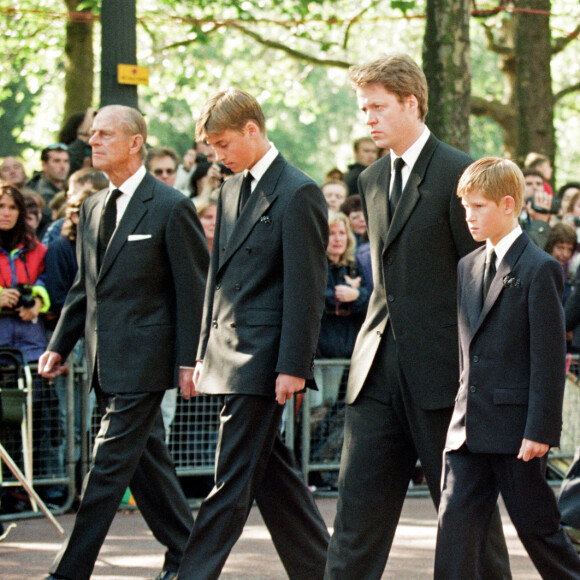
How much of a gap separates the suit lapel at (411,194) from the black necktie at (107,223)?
174 centimetres

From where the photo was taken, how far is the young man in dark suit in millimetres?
5160

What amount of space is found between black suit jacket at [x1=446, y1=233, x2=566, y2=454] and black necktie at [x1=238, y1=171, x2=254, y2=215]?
4.13ft

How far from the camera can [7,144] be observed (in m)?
39.5

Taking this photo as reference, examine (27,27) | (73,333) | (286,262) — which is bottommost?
(73,333)

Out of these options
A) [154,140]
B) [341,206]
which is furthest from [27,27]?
[154,140]

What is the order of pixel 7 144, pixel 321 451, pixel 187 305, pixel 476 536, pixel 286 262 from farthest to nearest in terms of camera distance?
pixel 7 144 < pixel 321 451 < pixel 187 305 < pixel 286 262 < pixel 476 536

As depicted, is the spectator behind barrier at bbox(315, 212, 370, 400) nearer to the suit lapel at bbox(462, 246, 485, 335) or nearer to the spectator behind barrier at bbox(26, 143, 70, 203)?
the spectator behind barrier at bbox(26, 143, 70, 203)

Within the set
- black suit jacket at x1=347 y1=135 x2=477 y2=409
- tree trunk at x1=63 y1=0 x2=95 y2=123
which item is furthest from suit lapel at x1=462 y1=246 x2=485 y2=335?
tree trunk at x1=63 y1=0 x2=95 y2=123

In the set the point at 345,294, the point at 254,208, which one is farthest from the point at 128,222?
the point at 345,294

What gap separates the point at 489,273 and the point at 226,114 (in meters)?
1.33

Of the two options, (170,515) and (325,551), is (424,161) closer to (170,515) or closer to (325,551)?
(325,551)

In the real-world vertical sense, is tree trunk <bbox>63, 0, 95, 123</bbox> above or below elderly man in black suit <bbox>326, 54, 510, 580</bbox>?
above

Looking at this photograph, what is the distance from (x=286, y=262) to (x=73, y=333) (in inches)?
60.4

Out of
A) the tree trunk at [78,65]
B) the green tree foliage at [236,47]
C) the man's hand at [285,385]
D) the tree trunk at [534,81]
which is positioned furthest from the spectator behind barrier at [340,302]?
the tree trunk at [78,65]
